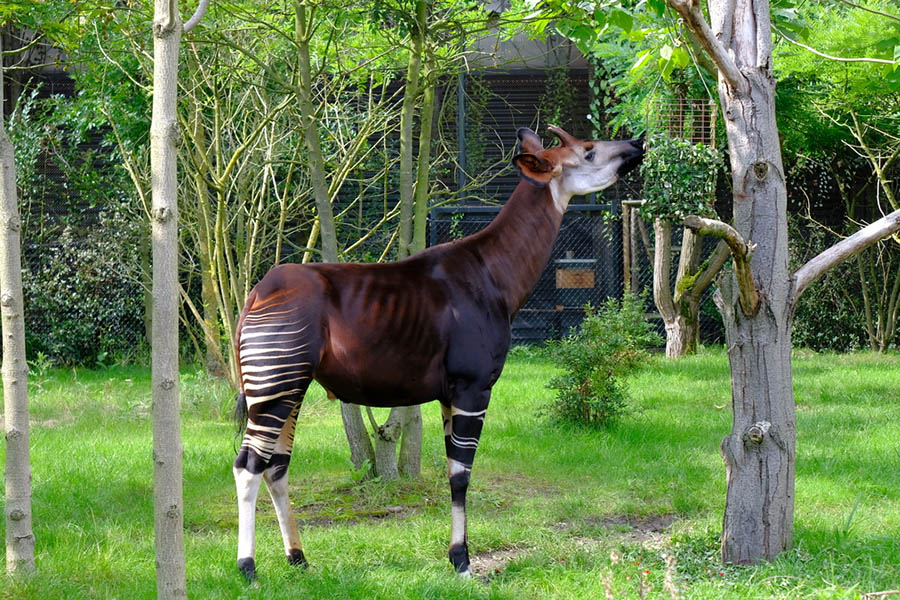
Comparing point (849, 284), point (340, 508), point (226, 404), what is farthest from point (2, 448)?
point (849, 284)

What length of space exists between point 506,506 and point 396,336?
1722mm

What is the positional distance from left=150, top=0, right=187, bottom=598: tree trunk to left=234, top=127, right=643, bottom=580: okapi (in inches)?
62.9

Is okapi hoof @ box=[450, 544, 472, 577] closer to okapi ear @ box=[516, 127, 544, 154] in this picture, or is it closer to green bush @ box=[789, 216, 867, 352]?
okapi ear @ box=[516, 127, 544, 154]

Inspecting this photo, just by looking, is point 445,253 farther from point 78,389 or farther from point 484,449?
point 78,389

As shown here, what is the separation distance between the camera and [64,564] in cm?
433

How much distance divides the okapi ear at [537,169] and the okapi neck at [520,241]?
0.11 feet

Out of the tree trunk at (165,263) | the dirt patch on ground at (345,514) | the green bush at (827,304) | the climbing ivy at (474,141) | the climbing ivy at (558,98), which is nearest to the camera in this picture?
the tree trunk at (165,263)

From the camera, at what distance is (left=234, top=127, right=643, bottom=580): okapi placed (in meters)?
4.27

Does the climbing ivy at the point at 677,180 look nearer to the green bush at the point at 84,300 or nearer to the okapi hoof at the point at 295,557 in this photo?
the okapi hoof at the point at 295,557

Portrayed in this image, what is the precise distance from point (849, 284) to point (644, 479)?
7849 millimetres

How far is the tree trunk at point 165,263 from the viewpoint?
2.57 m

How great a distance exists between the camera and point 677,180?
4930 millimetres

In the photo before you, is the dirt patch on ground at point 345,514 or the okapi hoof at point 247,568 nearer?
the okapi hoof at point 247,568

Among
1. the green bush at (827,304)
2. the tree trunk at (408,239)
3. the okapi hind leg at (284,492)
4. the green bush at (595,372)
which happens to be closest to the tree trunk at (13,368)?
the okapi hind leg at (284,492)
